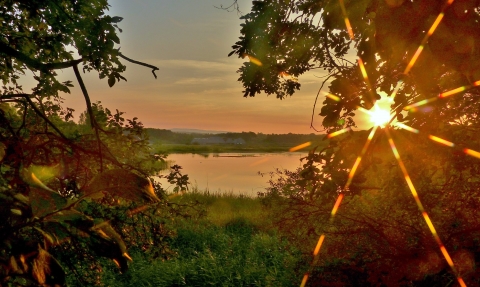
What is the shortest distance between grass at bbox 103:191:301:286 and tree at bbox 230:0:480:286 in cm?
161

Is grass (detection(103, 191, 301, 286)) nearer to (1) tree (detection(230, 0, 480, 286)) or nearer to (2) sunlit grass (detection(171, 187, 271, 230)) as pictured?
(2) sunlit grass (detection(171, 187, 271, 230))

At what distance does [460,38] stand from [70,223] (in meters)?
1.72

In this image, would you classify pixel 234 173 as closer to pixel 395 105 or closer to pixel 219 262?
pixel 219 262

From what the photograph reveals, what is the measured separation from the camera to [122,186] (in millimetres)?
920

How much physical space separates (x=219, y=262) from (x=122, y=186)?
7.37m

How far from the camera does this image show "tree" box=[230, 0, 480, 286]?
181cm

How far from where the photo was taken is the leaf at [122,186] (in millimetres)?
921

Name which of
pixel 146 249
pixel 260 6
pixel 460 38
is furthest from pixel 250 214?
pixel 460 38

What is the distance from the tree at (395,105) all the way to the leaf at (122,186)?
1.46 metres

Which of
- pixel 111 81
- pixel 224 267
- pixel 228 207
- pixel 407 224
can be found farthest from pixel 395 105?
pixel 228 207

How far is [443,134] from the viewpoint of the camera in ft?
10.5

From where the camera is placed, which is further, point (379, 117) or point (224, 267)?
point (224, 267)

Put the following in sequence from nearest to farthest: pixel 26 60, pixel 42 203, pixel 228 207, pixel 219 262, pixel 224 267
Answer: pixel 42 203 → pixel 26 60 → pixel 224 267 → pixel 219 262 → pixel 228 207

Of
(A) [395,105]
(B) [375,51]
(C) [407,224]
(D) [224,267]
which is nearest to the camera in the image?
(B) [375,51]
